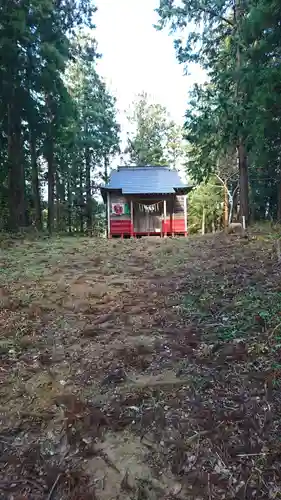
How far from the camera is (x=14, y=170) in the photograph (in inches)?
504

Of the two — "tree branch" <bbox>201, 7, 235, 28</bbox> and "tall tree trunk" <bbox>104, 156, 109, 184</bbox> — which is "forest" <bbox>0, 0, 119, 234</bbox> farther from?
"tall tree trunk" <bbox>104, 156, 109, 184</bbox>

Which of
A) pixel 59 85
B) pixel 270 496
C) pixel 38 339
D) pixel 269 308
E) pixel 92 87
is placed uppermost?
pixel 92 87

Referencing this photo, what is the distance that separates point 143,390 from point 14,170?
11.5 m

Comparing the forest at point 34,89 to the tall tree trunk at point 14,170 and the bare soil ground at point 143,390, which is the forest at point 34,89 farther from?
the bare soil ground at point 143,390

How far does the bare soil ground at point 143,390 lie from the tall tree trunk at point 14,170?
8.37 m

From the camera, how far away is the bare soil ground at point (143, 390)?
2018 mm

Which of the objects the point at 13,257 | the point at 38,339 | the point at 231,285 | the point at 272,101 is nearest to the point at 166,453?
the point at 38,339

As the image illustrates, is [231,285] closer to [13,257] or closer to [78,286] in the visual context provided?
[78,286]

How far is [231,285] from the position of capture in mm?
4793

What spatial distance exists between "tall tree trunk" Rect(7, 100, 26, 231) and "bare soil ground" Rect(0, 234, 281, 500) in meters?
8.37

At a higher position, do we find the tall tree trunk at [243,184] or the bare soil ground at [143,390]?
the tall tree trunk at [243,184]

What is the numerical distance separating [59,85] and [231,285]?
10979 millimetres

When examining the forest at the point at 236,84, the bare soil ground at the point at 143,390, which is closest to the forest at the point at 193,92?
the forest at the point at 236,84

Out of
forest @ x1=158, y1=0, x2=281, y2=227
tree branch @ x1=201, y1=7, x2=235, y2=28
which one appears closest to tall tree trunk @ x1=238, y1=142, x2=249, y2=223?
forest @ x1=158, y1=0, x2=281, y2=227
